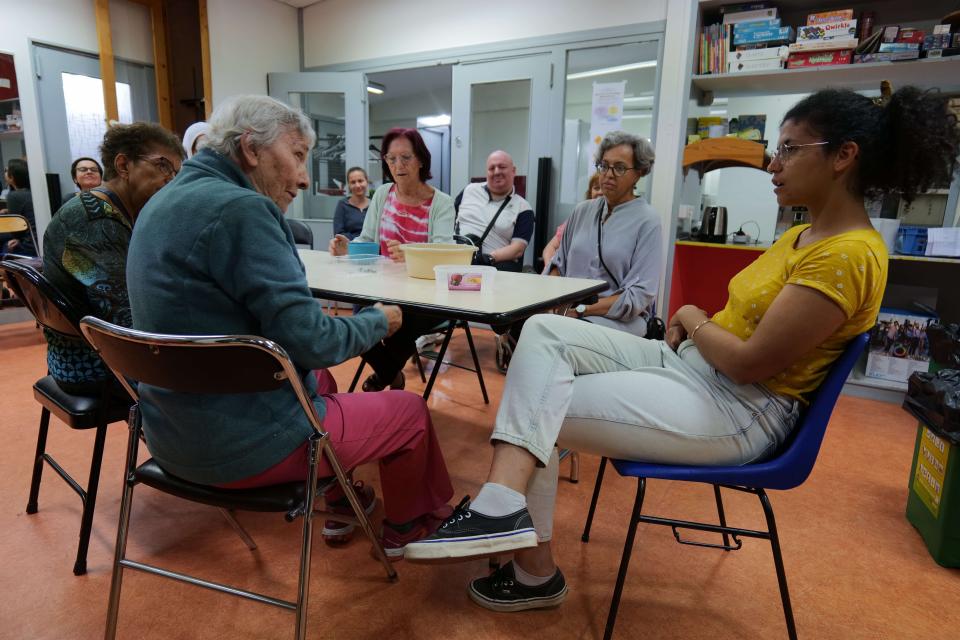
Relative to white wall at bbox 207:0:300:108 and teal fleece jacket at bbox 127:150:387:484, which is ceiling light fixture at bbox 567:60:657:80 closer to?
white wall at bbox 207:0:300:108

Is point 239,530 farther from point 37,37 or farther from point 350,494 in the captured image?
point 37,37

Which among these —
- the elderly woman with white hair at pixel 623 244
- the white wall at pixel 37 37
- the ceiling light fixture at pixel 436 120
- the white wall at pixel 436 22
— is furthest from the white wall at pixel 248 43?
the elderly woman with white hair at pixel 623 244

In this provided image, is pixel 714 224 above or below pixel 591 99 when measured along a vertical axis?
below

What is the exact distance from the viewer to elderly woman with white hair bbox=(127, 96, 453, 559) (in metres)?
1.01

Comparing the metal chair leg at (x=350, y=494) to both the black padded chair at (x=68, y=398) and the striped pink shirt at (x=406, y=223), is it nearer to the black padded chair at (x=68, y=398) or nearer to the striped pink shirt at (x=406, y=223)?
the black padded chair at (x=68, y=398)

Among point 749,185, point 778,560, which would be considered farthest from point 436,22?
point 778,560

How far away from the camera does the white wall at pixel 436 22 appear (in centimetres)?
389

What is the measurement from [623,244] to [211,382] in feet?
5.91

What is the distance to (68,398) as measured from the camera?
1576mm

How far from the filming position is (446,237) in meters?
2.68

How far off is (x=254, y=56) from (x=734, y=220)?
4.63 m

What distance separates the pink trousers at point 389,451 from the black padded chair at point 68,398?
69 centimetres

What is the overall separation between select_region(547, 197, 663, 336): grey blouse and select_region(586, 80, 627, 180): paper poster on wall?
174 cm

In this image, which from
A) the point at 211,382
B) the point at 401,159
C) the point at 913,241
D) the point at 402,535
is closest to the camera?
the point at 211,382
